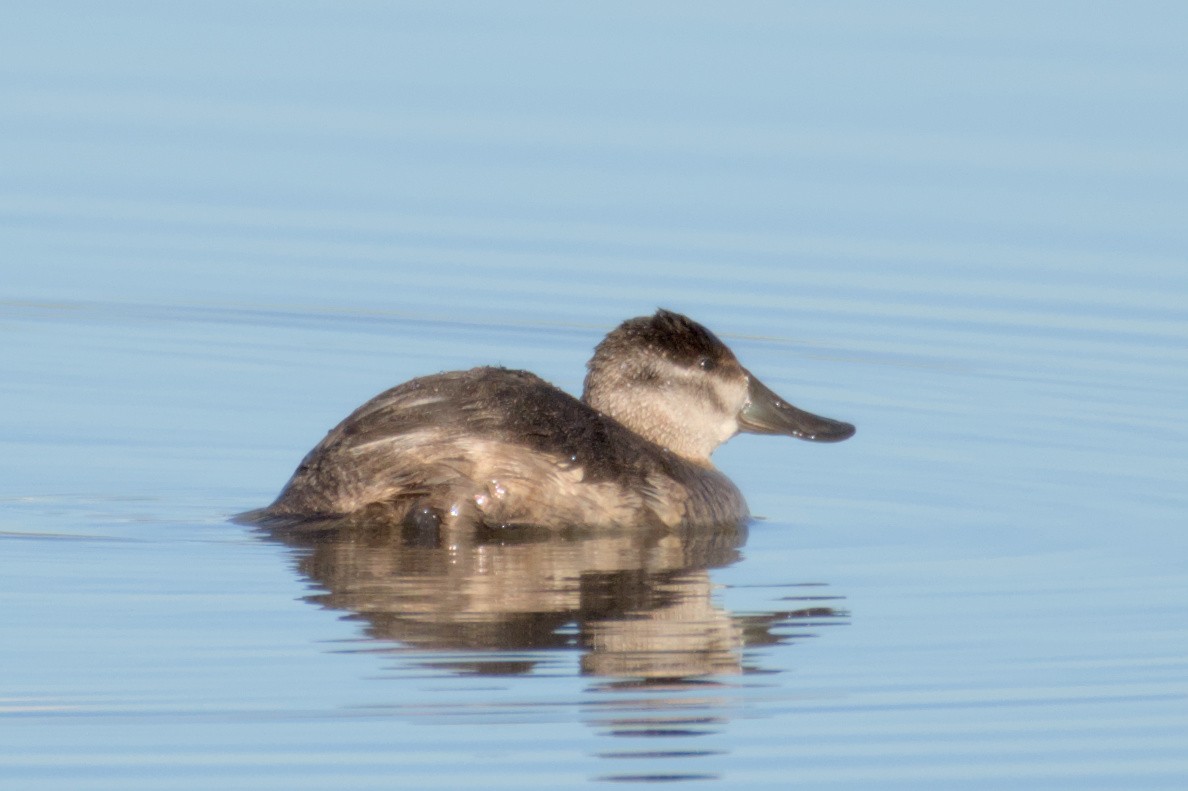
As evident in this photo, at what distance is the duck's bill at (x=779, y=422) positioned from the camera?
34.2 feet

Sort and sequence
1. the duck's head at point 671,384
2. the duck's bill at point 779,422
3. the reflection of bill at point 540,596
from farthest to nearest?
the duck's bill at point 779,422 < the duck's head at point 671,384 < the reflection of bill at point 540,596

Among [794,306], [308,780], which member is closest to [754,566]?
[308,780]

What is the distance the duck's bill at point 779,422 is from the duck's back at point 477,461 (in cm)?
117

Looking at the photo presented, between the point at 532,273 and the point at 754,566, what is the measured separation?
4.70m

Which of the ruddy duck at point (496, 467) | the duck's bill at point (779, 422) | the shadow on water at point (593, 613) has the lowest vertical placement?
the shadow on water at point (593, 613)

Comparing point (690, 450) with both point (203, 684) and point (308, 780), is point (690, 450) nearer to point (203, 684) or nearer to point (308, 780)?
point (203, 684)

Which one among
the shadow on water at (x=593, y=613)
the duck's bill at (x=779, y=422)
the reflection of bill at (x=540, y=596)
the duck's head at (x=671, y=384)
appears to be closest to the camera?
the shadow on water at (x=593, y=613)

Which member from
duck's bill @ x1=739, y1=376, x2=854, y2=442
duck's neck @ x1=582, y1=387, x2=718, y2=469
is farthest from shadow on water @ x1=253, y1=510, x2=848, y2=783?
duck's bill @ x1=739, y1=376, x2=854, y2=442

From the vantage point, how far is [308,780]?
629cm

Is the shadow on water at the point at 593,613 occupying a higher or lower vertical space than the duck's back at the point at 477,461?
lower

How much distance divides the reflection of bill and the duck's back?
0.10m

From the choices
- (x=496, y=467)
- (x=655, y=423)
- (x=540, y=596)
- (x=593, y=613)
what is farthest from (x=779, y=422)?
(x=593, y=613)

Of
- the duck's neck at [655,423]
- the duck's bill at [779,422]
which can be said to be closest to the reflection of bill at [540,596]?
the duck's neck at [655,423]

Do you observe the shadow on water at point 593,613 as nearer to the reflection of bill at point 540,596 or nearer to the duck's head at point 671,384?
the reflection of bill at point 540,596
